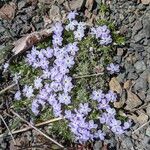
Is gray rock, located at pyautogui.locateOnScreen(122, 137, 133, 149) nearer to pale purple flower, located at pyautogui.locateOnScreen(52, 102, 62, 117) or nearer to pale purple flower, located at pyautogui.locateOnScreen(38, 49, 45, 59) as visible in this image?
pale purple flower, located at pyautogui.locateOnScreen(52, 102, 62, 117)

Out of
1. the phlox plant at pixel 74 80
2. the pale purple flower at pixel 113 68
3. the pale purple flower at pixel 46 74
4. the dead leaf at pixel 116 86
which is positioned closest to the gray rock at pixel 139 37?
the phlox plant at pixel 74 80

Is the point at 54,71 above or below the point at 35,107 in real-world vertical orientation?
above

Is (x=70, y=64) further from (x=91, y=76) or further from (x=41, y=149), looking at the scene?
(x=41, y=149)

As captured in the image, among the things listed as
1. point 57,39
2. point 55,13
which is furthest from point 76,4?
point 57,39

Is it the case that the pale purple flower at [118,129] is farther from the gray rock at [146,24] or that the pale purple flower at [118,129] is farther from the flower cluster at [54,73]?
the gray rock at [146,24]

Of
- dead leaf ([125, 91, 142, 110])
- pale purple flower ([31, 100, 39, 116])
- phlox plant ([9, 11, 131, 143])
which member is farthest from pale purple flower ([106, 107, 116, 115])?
pale purple flower ([31, 100, 39, 116])

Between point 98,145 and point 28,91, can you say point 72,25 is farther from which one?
point 98,145

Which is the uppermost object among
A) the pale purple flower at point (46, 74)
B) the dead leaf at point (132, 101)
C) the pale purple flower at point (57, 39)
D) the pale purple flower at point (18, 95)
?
the pale purple flower at point (57, 39)
